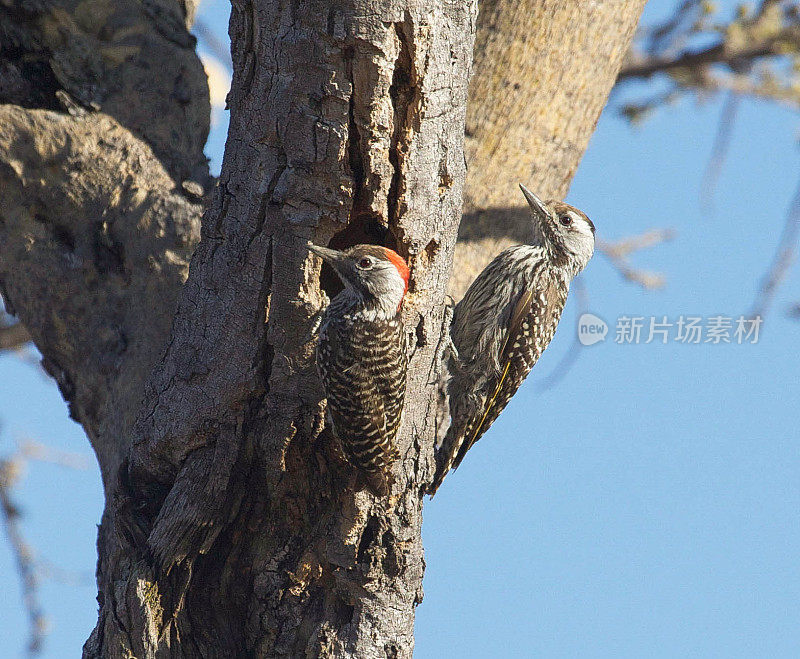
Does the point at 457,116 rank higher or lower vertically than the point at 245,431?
higher

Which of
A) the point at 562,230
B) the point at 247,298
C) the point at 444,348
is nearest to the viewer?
the point at 247,298

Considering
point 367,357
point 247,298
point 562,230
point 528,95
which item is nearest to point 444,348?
point 367,357

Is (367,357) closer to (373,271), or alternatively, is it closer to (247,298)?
(373,271)

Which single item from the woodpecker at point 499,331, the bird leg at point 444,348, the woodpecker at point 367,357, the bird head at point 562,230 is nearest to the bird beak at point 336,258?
the woodpecker at point 367,357

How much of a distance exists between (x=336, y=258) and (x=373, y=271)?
7.1 inches

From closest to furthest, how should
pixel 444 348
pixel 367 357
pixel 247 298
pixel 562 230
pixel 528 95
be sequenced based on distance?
pixel 247 298
pixel 367 357
pixel 444 348
pixel 528 95
pixel 562 230

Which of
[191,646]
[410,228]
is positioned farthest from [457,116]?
[191,646]

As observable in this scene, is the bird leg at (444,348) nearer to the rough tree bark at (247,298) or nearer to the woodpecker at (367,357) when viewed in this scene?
the rough tree bark at (247,298)

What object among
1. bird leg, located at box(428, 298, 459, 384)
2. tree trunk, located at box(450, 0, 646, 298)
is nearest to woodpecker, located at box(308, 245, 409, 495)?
bird leg, located at box(428, 298, 459, 384)

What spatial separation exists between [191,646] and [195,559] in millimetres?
381

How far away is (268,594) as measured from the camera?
406cm

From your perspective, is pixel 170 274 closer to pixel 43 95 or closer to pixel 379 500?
pixel 43 95

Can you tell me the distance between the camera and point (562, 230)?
18.0 feet

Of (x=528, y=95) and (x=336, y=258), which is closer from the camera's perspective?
(x=336, y=258)
